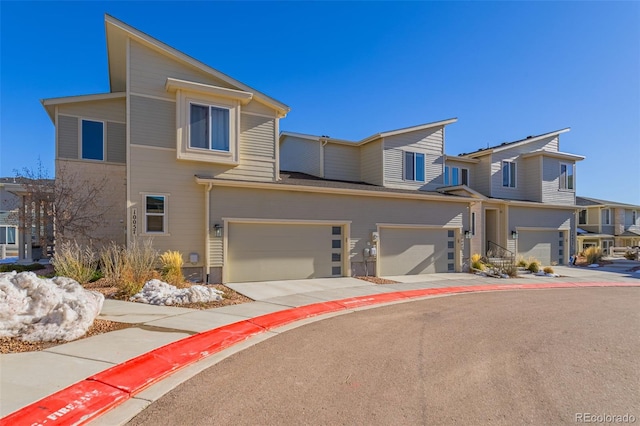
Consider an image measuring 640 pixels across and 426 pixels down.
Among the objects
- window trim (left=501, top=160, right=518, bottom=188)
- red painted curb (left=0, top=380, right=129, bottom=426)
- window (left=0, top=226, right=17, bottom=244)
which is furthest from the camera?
window (left=0, top=226, right=17, bottom=244)

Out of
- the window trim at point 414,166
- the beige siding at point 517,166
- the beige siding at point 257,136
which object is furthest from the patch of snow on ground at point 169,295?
the beige siding at point 517,166

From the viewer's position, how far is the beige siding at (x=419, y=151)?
1836cm

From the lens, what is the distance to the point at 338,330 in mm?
7008

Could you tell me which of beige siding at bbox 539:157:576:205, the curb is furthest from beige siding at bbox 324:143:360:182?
beige siding at bbox 539:157:576:205

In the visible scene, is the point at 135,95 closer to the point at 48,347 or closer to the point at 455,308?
the point at 48,347

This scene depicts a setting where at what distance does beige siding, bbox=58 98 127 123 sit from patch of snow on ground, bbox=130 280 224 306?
8208 mm

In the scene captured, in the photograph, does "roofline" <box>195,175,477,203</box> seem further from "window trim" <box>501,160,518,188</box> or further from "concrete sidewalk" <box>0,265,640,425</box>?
"window trim" <box>501,160,518,188</box>

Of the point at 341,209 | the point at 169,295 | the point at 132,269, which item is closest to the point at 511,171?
the point at 341,209

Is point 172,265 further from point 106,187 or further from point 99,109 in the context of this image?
point 99,109

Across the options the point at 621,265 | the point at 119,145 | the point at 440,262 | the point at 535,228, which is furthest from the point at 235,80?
the point at 621,265

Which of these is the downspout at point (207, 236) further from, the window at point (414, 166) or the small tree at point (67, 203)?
the window at point (414, 166)

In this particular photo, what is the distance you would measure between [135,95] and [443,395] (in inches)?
480

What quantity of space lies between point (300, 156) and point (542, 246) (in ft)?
49.8

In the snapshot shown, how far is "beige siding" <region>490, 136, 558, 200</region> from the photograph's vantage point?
859 inches
